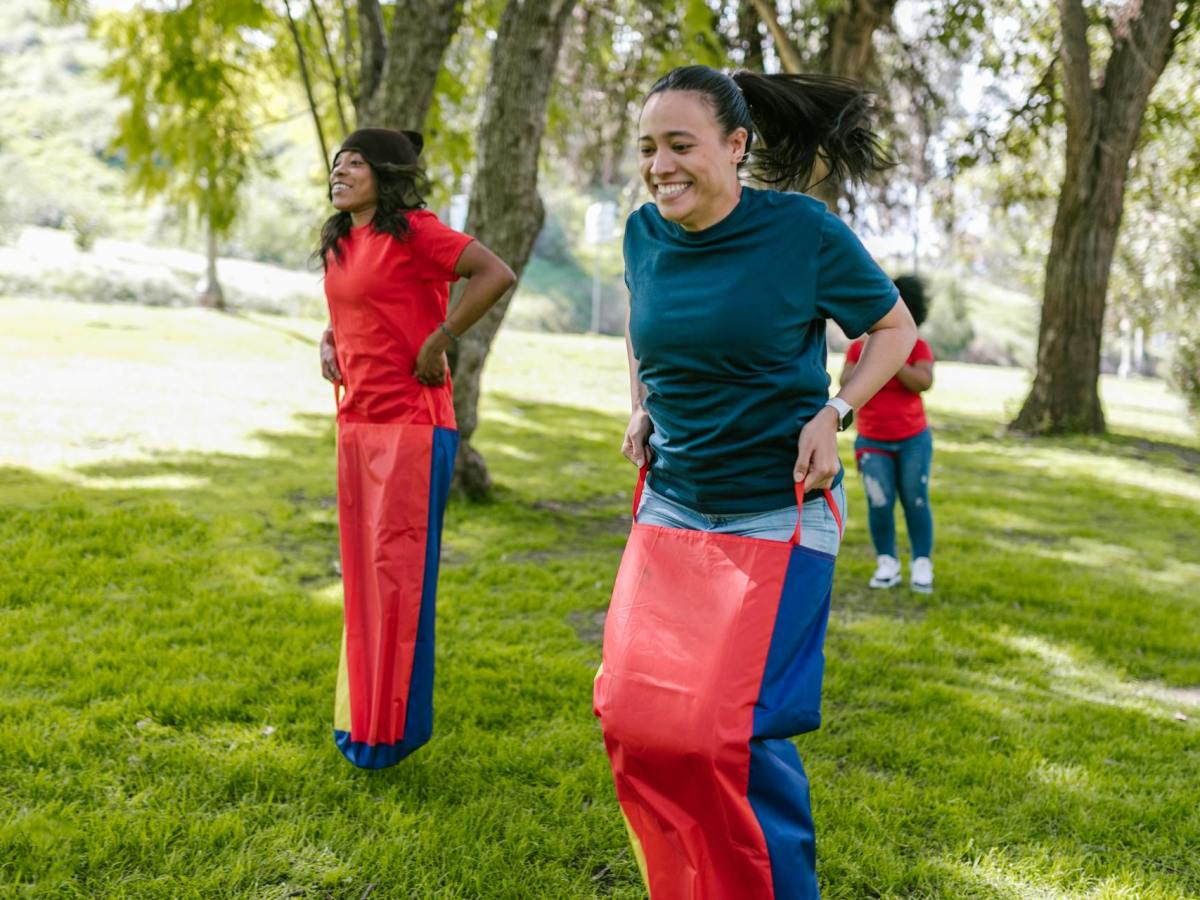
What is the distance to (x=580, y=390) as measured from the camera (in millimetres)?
17375

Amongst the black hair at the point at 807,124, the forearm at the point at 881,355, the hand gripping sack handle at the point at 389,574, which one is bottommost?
the hand gripping sack handle at the point at 389,574

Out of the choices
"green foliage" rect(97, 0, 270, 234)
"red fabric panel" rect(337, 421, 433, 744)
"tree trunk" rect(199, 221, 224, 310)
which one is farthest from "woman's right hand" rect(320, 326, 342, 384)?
"tree trunk" rect(199, 221, 224, 310)

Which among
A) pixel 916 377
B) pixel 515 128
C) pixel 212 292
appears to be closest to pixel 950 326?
pixel 212 292

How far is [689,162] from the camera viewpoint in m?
2.42

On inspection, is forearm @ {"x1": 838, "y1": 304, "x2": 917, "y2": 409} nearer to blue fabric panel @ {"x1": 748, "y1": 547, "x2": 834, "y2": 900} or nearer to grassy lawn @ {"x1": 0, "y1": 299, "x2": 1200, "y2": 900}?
blue fabric panel @ {"x1": 748, "y1": 547, "x2": 834, "y2": 900}

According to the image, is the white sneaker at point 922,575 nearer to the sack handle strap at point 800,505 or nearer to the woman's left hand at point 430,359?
the woman's left hand at point 430,359

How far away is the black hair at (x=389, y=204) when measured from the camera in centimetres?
368

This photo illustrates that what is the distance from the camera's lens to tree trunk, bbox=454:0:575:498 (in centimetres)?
768

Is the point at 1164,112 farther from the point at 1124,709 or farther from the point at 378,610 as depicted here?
the point at 378,610

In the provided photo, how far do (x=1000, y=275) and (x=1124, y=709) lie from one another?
80.2 m

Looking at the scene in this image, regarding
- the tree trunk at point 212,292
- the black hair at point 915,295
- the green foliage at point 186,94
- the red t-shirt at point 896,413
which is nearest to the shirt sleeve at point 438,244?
the black hair at point 915,295

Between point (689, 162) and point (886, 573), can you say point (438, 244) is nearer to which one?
point (689, 162)

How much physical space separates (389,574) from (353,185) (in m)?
1.34

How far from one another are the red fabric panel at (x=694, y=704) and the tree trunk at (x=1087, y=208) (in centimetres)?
1415
